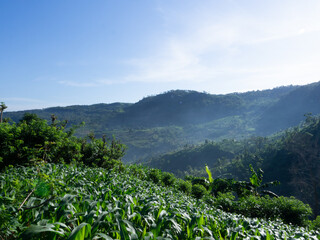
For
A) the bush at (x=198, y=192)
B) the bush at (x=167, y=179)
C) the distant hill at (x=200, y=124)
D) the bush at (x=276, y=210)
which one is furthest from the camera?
the distant hill at (x=200, y=124)

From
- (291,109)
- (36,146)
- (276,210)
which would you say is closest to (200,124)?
(291,109)

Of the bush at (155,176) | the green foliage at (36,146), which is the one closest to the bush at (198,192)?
the bush at (155,176)

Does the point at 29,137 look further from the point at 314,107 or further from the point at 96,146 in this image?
the point at 314,107

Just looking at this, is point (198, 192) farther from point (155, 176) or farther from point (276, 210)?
point (276, 210)

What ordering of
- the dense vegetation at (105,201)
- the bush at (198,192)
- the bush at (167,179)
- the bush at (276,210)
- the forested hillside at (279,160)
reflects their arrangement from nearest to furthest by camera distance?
1. the dense vegetation at (105,201)
2. the bush at (276,210)
3. the bush at (167,179)
4. the bush at (198,192)
5. the forested hillside at (279,160)

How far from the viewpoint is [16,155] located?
5.91m

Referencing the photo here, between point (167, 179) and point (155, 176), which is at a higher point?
point (155, 176)

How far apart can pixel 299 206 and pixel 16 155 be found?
27.6ft

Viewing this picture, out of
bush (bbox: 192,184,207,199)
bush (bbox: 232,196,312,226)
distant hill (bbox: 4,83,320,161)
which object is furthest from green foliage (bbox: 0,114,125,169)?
distant hill (bbox: 4,83,320,161)

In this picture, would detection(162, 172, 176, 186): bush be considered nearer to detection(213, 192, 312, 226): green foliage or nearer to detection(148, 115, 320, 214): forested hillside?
detection(213, 192, 312, 226): green foliage

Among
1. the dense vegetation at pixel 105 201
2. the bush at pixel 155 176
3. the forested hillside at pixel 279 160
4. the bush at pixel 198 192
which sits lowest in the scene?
the forested hillside at pixel 279 160

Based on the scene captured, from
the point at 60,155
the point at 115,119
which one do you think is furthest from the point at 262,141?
the point at 115,119

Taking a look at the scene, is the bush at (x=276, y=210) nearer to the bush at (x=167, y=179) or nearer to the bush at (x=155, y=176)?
the bush at (x=167, y=179)

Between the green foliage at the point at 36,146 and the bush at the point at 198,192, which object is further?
the bush at the point at 198,192
